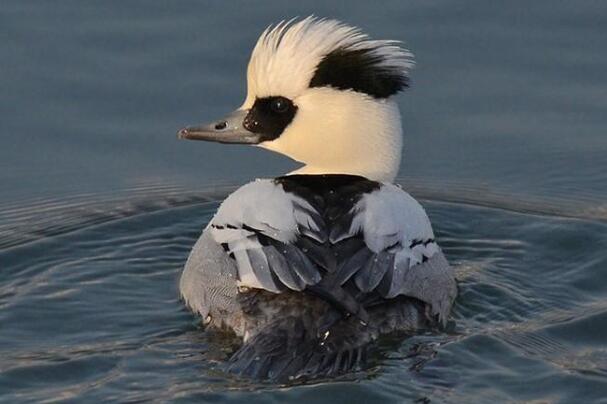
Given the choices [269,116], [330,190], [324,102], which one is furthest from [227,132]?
[330,190]

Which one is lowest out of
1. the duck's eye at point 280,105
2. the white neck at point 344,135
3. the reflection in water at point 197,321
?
the reflection in water at point 197,321

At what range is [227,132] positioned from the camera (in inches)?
441

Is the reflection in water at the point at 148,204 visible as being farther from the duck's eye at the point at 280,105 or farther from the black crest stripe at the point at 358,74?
the black crest stripe at the point at 358,74

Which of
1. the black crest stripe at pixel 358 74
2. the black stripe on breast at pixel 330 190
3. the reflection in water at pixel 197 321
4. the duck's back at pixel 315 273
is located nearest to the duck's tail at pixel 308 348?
the duck's back at pixel 315 273

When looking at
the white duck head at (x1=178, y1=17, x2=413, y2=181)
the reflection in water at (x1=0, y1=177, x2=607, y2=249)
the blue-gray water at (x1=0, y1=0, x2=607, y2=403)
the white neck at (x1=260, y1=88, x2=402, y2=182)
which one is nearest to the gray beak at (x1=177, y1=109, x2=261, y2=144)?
the white duck head at (x1=178, y1=17, x2=413, y2=181)

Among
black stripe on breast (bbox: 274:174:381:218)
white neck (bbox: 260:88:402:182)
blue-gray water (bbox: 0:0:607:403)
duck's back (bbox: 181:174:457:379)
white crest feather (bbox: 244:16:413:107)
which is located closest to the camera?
duck's back (bbox: 181:174:457:379)

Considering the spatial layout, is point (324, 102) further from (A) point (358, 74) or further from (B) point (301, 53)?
(B) point (301, 53)

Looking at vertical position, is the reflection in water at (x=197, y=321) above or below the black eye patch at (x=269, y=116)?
below

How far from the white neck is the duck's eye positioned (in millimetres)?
85

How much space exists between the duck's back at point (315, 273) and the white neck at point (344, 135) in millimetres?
424

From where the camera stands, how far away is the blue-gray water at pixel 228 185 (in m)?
9.52

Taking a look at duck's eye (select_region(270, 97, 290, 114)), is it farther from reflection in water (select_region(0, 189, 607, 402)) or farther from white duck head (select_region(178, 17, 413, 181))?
reflection in water (select_region(0, 189, 607, 402))

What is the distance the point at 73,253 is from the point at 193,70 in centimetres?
238

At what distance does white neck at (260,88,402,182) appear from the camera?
35.9 ft
